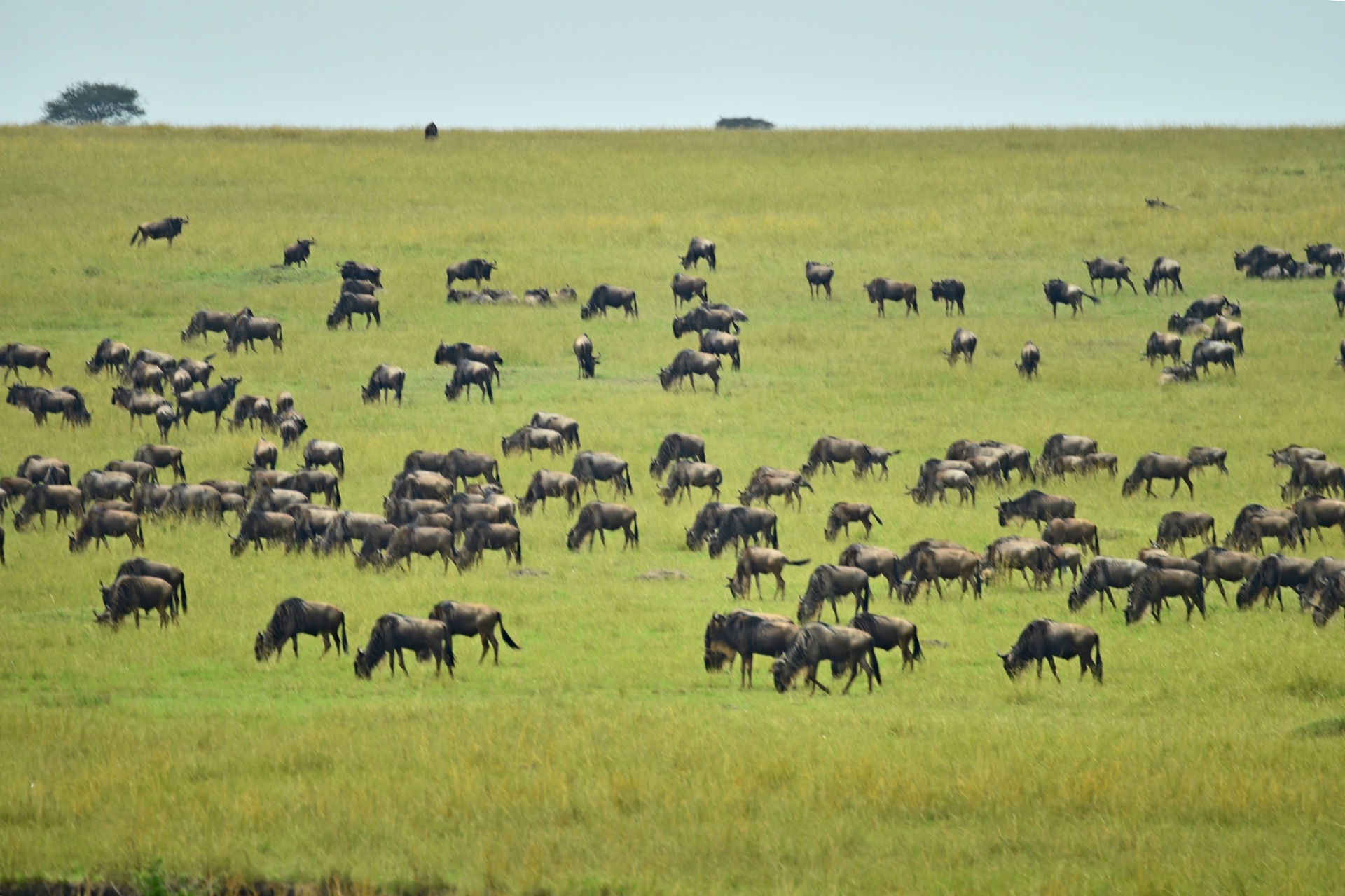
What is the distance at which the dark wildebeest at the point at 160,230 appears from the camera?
54.6m

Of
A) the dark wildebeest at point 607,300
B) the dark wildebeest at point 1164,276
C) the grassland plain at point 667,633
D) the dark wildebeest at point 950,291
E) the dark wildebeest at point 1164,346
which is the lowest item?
the grassland plain at point 667,633

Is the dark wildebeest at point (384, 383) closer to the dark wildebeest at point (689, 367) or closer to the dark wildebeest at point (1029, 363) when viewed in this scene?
the dark wildebeest at point (689, 367)

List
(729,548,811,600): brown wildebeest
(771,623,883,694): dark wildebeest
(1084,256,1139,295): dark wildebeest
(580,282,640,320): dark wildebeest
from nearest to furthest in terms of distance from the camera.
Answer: (771,623,883,694): dark wildebeest → (729,548,811,600): brown wildebeest → (580,282,640,320): dark wildebeest → (1084,256,1139,295): dark wildebeest

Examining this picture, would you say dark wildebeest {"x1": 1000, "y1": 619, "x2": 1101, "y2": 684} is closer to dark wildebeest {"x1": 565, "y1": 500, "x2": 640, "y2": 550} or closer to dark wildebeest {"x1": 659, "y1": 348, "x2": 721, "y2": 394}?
dark wildebeest {"x1": 565, "y1": 500, "x2": 640, "y2": 550}

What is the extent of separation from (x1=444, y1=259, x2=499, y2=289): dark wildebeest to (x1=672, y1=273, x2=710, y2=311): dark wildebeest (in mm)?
6613

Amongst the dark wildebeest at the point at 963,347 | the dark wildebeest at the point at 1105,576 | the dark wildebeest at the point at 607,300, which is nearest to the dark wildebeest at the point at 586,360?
the dark wildebeest at the point at 607,300

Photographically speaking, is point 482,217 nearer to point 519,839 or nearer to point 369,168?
point 369,168

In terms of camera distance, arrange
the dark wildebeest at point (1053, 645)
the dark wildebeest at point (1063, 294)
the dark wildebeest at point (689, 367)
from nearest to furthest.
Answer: the dark wildebeest at point (1053, 645), the dark wildebeest at point (689, 367), the dark wildebeest at point (1063, 294)

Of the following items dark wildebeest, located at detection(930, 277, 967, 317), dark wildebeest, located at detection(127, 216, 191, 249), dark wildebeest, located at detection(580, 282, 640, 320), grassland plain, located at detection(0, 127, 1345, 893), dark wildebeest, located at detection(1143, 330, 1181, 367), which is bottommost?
grassland plain, located at detection(0, 127, 1345, 893)

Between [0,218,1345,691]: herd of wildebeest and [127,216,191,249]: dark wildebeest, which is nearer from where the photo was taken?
[0,218,1345,691]: herd of wildebeest

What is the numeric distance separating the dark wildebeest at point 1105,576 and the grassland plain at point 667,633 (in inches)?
16.2

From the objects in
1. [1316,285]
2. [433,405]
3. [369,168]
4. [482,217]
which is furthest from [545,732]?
[369,168]

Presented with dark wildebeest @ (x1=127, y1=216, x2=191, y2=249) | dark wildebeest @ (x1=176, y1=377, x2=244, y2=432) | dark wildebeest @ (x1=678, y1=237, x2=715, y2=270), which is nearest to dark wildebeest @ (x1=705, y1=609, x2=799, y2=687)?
dark wildebeest @ (x1=176, y1=377, x2=244, y2=432)

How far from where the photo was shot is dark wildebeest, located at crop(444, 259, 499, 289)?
49.7 metres
